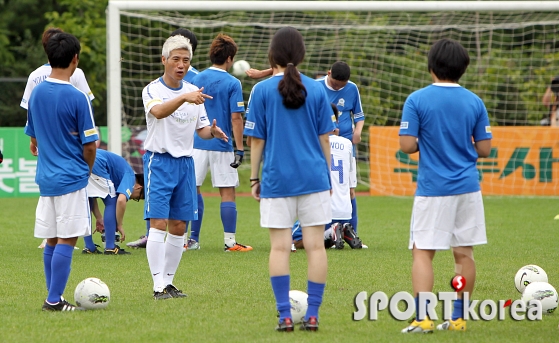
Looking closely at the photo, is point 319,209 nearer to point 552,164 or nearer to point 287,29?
point 287,29

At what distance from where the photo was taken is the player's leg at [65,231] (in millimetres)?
6023

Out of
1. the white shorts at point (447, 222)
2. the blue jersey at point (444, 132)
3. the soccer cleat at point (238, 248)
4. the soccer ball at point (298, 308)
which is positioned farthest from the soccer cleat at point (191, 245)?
the blue jersey at point (444, 132)

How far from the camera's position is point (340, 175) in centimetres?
999

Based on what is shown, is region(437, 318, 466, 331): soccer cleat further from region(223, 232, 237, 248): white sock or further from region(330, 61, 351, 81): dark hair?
region(330, 61, 351, 81): dark hair

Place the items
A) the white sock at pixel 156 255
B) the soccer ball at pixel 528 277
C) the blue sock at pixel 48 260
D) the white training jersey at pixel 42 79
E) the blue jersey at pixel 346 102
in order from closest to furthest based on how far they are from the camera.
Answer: the blue sock at pixel 48 260, the soccer ball at pixel 528 277, the white sock at pixel 156 255, the white training jersey at pixel 42 79, the blue jersey at pixel 346 102

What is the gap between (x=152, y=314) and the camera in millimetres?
6008

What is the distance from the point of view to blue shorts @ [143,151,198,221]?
262 inches

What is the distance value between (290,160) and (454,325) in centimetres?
145

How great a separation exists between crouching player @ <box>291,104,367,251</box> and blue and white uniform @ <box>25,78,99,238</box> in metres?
4.12

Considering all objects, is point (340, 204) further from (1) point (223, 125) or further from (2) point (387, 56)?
(2) point (387, 56)

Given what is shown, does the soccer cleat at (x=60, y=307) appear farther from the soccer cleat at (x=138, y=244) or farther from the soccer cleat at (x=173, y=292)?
the soccer cleat at (x=138, y=244)

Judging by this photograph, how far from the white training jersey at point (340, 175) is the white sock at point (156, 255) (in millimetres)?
3452

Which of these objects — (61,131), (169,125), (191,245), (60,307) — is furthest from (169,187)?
(191,245)

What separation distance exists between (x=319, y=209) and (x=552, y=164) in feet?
42.9
